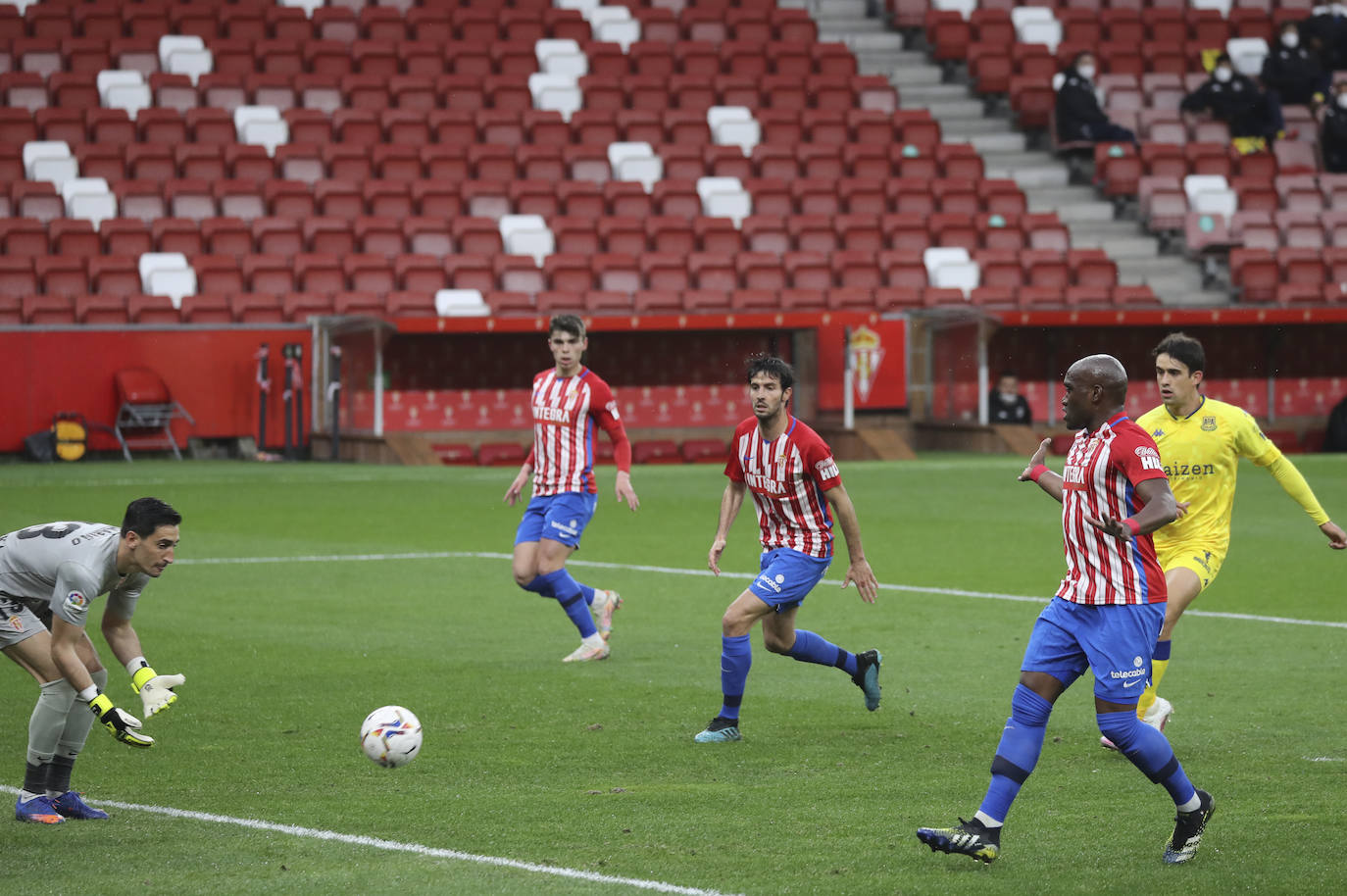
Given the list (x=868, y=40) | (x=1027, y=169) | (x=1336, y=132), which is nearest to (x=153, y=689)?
(x=1027, y=169)

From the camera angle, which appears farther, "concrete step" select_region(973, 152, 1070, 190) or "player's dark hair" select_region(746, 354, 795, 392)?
"concrete step" select_region(973, 152, 1070, 190)

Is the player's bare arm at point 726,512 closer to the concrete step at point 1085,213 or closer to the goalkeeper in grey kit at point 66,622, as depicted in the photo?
the goalkeeper in grey kit at point 66,622

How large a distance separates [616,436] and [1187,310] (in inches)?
771

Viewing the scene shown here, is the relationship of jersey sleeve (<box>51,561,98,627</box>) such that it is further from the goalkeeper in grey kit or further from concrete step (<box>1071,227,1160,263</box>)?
concrete step (<box>1071,227,1160,263</box>)

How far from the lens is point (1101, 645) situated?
6152 mm

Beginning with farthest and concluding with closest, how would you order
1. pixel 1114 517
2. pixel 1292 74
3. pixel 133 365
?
pixel 1292 74 < pixel 133 365 < pixel 1114 517

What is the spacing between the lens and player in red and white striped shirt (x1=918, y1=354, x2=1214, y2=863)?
6.11m

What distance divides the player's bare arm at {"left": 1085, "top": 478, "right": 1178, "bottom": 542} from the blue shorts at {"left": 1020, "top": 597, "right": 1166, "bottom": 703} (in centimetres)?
30

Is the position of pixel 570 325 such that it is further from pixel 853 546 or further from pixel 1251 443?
pixel 1251 443

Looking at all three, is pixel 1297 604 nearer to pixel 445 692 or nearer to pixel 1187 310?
pixel 445 692

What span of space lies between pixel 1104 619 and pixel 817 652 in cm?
292

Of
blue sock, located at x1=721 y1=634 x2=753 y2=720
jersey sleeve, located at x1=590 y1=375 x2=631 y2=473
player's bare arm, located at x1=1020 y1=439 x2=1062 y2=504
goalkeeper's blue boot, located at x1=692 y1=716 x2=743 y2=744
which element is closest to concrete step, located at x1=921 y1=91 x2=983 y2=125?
jersey sleeve, located at x1=590 y1=375 x2=631 y2=473

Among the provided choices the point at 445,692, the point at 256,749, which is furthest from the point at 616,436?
the point at 256,749

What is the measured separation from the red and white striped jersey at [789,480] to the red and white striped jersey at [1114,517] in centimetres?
219
